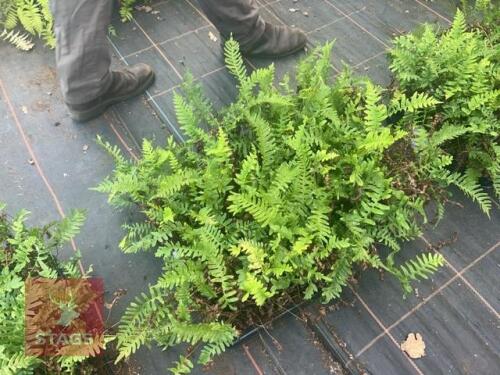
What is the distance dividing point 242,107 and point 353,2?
2.20 metres

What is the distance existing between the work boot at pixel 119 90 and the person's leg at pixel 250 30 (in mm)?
718

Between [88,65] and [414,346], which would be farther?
[88,65]

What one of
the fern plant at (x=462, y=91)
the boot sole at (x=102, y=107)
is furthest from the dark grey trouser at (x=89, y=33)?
the fern plant at (x=462, y=91)

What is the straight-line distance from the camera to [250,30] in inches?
143

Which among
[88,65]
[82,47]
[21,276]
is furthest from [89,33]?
[21,276]

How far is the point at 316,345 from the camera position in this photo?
2516 millimetres

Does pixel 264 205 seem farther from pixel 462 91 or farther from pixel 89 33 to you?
pixel 89 33

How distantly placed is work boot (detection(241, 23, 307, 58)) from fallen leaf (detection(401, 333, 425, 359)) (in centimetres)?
251

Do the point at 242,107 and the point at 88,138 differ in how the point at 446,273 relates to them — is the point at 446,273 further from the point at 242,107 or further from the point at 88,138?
the point at 88,138

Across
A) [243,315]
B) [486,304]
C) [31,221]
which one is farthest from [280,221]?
[31,221]

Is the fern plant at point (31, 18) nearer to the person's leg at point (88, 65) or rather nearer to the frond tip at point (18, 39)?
the frond tip at point (18, 39)

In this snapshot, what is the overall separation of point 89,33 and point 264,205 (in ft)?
5.78

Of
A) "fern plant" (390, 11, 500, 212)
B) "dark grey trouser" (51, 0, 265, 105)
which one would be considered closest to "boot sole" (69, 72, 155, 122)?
"dark grey trouser" (51, 0, 265, 105)

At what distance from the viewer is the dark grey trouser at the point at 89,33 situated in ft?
9.60
